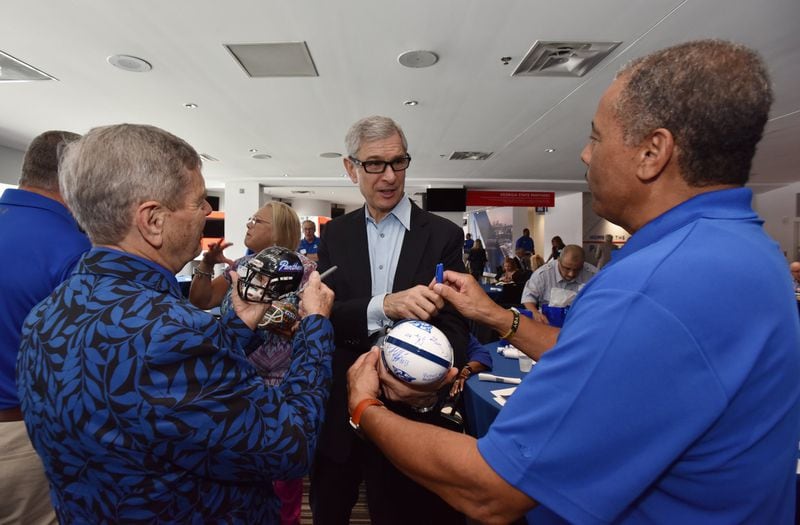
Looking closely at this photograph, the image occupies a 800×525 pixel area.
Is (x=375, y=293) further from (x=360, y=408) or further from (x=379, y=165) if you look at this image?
(x=360, y=408)

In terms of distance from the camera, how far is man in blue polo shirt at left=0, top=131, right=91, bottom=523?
5.22 feet

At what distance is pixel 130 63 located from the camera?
15.3 ft

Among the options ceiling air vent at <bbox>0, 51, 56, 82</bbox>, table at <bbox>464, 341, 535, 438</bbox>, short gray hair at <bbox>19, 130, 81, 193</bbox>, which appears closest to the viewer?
short gray hair at <bbox>19, 130, 81, 193</bbox>

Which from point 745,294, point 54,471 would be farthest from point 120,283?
point 745,294

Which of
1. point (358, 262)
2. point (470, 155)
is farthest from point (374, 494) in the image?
point (470, 155)

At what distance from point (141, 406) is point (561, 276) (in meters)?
4.84

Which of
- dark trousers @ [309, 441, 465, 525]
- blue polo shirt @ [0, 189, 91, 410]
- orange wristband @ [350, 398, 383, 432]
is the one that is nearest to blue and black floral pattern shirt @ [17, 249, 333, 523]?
orange wristband @ [350, 398, 383, 432]

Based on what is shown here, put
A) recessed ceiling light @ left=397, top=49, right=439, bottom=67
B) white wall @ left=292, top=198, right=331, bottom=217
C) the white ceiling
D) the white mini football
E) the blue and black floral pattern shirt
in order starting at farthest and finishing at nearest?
white wall @ left=292, top=198, right=331, bottom=217
recessed ceiling light @ left=397, top=49, right=439, bottom=67
the white ceiling
the white mini football
the blue and black floral pattern shirt

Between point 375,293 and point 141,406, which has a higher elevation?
point 375,293

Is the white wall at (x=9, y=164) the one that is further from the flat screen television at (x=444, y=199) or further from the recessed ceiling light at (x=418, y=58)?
the flat screen television at (x=444, y=199)

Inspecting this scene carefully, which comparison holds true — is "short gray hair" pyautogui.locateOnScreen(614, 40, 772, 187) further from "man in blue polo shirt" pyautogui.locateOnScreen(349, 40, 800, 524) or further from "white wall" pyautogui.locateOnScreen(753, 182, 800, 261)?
"white wall" pyautogui.locateOnScreen(753, 182, 800, 261)

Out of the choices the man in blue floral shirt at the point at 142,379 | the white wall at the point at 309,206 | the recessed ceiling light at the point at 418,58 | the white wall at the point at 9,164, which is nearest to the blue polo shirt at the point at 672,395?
the man in blue floral shirt at the point at 142,379

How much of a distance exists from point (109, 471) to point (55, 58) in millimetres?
5608

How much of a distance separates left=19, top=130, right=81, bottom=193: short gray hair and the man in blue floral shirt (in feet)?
3.47
